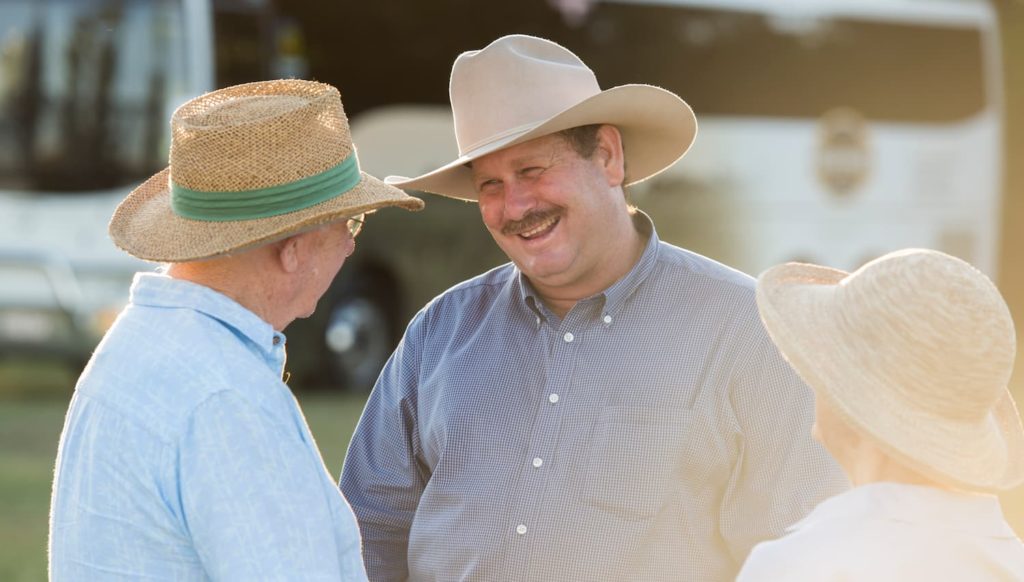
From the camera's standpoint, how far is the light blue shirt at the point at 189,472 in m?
2.40

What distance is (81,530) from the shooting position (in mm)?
2475

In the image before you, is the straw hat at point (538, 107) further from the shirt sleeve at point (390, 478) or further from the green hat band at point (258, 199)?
the green hat band at point (258, 199)

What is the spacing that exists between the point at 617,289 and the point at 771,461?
53 centimetres

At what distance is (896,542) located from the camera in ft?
7.38

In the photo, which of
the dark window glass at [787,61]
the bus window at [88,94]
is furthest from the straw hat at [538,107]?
the dark window glass at [787,61]

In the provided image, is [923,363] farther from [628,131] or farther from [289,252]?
[628,131]

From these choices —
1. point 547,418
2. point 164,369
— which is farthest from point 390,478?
point 164,369

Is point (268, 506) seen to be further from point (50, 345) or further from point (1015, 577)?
point (50, 345)

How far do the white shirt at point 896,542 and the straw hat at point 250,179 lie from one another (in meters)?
0.86

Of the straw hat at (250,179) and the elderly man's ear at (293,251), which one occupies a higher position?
the straw hat at (250,179)

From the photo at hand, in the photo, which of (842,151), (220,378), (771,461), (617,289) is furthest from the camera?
(842,151)

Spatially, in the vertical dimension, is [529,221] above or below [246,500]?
above

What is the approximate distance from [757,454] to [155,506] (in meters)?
1.40

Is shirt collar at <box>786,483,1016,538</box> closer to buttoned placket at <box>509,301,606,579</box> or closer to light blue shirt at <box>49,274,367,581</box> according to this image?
light blue shirt at <box>49,274,367,581</box>
